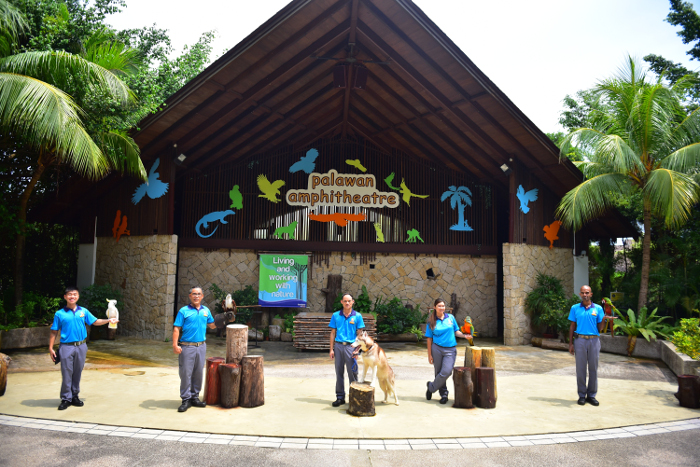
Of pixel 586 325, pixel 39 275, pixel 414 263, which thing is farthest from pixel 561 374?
pixel 39 275

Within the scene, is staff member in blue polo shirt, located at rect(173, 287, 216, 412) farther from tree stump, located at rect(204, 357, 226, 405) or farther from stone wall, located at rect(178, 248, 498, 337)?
stone wall, located at rect(178, 248, 498, 337)

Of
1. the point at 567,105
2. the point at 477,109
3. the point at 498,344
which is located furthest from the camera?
the point at 567,105

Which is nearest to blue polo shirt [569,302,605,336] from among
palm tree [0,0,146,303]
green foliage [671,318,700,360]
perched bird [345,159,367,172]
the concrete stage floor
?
the concrete stage floor

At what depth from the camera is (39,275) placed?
1606 cm

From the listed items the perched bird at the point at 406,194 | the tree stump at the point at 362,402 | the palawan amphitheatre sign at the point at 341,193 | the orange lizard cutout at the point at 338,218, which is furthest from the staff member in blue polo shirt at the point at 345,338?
the perched bird at the point at 406,194

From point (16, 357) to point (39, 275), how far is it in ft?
23.5

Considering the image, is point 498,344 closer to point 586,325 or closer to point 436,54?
point 586,325

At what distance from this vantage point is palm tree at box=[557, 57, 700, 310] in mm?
11438

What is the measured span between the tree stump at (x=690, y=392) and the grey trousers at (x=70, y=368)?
8860 millimetres

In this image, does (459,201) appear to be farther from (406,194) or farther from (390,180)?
(390,180)

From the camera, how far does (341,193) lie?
15.8 meters

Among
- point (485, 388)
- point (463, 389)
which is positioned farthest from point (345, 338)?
point (485, 388)

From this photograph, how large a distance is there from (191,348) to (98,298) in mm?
8196

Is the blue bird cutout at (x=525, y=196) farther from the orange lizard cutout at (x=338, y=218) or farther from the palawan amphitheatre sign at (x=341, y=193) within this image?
the orange lizard cutout at (x=338, y=218)
